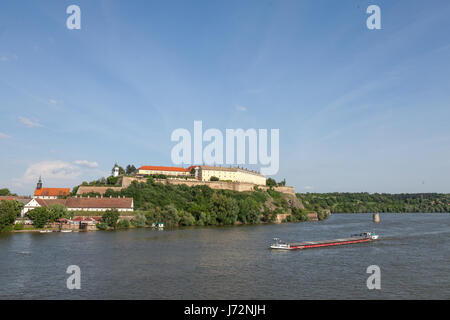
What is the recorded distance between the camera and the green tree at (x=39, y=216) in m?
54.9

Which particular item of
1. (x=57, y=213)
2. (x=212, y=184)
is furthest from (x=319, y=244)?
(x=212, y=184)

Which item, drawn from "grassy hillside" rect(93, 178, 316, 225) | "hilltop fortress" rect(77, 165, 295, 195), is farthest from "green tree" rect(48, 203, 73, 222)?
"hilltop fortress" rect(77, 165, 295, 195)

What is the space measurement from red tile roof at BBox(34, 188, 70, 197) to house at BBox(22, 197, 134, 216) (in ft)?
50.3

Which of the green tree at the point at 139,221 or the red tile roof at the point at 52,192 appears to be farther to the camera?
the red tile roof at the point at 52,192

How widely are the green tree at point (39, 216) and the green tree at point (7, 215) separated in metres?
2.89

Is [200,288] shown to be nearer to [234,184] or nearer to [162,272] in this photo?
[162,272]

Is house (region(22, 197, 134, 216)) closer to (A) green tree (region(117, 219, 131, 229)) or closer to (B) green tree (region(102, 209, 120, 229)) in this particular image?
(A) green tree (region(117, 219, 131, 229))

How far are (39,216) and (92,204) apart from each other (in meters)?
12.2

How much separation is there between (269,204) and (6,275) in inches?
3019

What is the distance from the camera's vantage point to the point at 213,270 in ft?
88.9

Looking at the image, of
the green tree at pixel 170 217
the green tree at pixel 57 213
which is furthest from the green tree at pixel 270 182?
the green tree at pixel 57 213

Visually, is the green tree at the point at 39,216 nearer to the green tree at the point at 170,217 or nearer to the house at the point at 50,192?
the green tree at the point at 170,217
